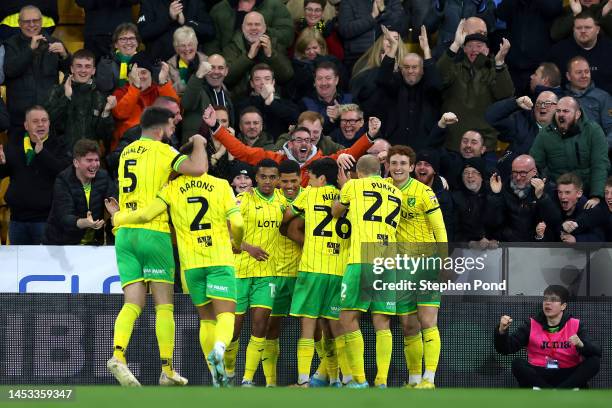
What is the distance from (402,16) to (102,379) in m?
6.20

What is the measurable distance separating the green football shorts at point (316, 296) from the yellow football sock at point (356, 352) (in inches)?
15.3

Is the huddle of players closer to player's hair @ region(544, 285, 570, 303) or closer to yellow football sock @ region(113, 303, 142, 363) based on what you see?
yellow football sock @ region(113, 303, 142, 363)

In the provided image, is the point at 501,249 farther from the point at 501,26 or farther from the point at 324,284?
the point at 501,26

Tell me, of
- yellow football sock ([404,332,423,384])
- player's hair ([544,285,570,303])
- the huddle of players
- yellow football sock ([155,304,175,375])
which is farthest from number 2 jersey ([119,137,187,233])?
player's hair ([544,285,570,303])

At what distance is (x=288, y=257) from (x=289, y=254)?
30 millimetres

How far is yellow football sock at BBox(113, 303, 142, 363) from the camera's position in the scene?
1306cm

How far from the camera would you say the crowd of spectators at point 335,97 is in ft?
52.1

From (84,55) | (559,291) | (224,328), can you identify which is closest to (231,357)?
(224,328)

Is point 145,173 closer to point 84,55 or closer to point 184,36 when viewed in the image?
point 84,55

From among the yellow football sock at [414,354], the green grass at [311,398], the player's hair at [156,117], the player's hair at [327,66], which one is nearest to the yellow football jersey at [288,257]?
the yellow football sock at [414,354]

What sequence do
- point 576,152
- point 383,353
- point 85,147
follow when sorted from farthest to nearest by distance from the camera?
point 576,152 < point 85,147 < point 383,353

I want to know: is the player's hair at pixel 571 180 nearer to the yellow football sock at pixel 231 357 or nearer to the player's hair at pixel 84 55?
the yellow football sock at pixel 231 357

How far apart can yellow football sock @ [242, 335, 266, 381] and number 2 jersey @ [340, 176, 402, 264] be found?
1.16 metres

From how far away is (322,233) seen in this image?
14.4 metres
